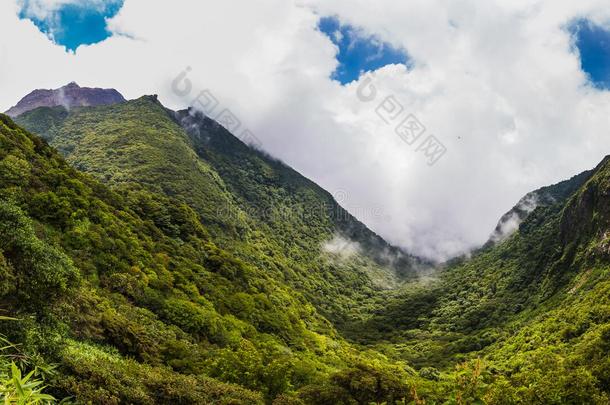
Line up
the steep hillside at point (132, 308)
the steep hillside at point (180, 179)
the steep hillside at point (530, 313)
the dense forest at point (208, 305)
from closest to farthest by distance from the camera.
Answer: the steep hillside at point (132, 308) → the dense forest at point (208, 305) → the steep hillside at point (530, 313) → the steep hillside at point (180, 179)

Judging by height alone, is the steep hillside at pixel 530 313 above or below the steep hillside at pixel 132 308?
above

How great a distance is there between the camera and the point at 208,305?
54.1 m

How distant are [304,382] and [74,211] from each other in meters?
28.5

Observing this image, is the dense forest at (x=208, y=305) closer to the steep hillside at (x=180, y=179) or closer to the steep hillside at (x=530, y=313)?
the steep hillside at (x=530, y=313)

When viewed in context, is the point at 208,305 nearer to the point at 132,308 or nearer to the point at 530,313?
the point at 132,308

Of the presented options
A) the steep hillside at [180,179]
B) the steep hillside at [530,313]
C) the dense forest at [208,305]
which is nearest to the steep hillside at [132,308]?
the dense forest at [208,305]

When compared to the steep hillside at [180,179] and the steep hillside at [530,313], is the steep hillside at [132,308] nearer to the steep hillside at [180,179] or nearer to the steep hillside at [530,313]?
the steep hillside at [530,313]

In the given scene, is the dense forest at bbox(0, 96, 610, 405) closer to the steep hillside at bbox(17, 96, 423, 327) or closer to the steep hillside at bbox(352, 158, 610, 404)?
the steep hillside at bbox(352, 158, 610, 404)

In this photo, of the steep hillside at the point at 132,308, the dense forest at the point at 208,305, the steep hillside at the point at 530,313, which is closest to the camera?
the steep hillside at the point at 132,308

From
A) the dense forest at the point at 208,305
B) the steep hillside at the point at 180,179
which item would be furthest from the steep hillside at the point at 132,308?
the steep hillside at the point at 180,179

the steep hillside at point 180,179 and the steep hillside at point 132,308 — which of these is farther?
the steep hillside at point 180,179

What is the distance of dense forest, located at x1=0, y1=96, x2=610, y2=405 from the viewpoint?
18641mm

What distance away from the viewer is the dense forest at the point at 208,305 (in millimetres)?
18641

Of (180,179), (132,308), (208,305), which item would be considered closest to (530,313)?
(208,305)
